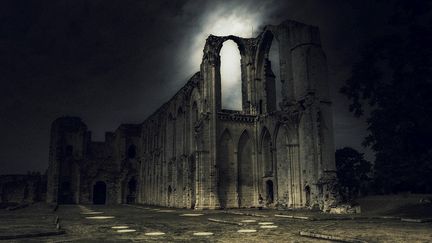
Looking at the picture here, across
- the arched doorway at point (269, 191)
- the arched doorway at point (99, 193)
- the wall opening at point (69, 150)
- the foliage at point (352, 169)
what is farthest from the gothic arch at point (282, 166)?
the wall opening at point (69, 150)

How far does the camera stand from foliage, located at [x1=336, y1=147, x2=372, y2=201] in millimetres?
34906

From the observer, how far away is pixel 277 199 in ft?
76.6

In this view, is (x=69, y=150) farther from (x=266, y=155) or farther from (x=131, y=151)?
(x=266, y=155)

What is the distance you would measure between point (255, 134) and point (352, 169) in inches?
609

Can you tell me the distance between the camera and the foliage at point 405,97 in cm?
1214

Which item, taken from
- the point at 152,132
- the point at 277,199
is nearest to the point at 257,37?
the point at 277,199

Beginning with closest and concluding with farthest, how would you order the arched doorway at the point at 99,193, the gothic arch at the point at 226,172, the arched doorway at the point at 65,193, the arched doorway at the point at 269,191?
the arched doorway at the point at 269,191 < the gothic arch at the point at 226,172 < the arched doorway at the point at 65,193 < the arched doorway at the point at 99,193

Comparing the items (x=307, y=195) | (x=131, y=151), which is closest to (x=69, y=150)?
(x=131, y=151)

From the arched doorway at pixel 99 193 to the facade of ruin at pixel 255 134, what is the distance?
8834 mm

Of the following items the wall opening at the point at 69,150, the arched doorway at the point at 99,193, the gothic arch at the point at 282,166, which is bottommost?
the arched doorway at the point at 99,193

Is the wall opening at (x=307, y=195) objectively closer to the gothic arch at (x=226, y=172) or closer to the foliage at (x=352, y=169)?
the gothic arch at (x=226, y=172)

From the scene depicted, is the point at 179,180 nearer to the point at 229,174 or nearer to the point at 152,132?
the point at 229,174

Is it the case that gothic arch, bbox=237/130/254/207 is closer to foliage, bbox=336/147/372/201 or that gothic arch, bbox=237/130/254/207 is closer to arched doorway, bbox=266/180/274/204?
arched doorway, bbox=266/180/274/204

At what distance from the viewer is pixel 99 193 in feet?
145
